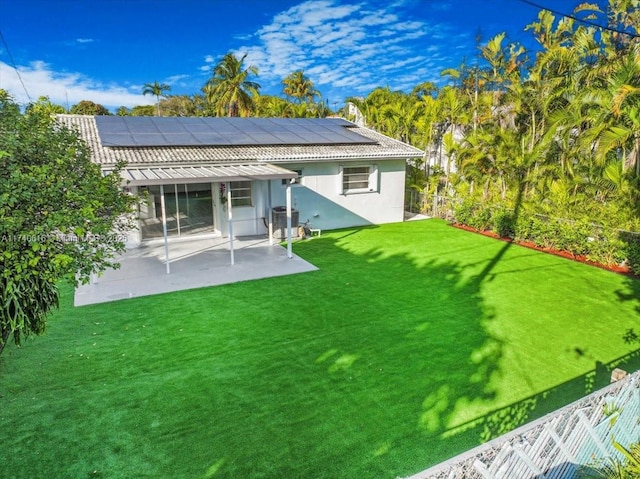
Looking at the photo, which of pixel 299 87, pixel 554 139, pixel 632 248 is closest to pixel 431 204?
pixel 554 139

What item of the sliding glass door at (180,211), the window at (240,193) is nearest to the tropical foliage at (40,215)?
the window at (240,193)

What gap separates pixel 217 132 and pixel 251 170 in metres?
5.44

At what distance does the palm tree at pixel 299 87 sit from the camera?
42.7 metres

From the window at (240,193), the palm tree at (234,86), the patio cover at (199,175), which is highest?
the palm tree at (234,86)

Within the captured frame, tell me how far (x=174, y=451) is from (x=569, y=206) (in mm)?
12744

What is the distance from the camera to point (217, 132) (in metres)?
16.9

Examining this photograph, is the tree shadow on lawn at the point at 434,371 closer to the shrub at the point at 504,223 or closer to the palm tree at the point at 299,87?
the shrub at the point at 504,223

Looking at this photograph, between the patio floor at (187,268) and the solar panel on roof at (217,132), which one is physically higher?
the solar panel on roof at (217,132)

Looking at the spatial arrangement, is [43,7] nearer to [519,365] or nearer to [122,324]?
[122,324]

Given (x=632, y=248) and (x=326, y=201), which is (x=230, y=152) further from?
(x=632, y=248)

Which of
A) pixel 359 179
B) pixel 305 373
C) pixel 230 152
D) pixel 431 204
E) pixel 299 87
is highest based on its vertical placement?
pixel 299 87

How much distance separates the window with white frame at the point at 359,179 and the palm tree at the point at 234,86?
64.8 feet

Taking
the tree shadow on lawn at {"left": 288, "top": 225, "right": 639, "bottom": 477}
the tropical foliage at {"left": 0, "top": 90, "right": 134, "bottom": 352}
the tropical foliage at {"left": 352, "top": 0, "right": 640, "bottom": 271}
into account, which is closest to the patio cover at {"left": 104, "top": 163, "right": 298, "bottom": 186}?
the tree shadow on lawn at {"left": 288, "top": 225, "right": 639, "bottom": 477}

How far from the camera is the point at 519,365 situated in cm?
661
